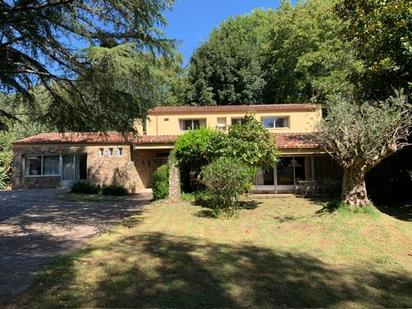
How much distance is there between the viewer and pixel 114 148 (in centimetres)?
2958

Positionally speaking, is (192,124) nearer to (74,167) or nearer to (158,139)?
(158,139)

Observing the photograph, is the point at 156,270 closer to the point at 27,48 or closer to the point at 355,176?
the point at 27,48

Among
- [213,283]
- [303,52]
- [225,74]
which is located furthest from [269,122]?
[213,283]

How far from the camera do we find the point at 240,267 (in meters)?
8.01

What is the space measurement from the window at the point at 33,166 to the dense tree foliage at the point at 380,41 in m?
21.8

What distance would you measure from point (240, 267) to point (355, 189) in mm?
7037

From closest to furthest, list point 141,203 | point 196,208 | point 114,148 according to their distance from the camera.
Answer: point 196,208 → point 141,203 → point 114,148

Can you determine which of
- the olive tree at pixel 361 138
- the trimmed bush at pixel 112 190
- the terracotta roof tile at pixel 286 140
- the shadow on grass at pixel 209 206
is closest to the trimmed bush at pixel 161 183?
the shadow on grass at pixel 209 206

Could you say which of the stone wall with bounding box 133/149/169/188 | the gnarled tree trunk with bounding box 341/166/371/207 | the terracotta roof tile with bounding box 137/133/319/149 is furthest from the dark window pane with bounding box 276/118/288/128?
the gnarled tree trunk with bounding box 341/166/371/207

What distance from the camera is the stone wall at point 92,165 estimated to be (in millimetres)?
29188

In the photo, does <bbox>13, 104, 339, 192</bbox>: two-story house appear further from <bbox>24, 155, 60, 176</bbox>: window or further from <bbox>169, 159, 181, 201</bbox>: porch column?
<bbox>169, 159, 181, 201</bbox>: porch column

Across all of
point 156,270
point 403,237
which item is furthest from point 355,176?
point 156,270

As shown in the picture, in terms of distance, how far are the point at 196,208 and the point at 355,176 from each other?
676cm

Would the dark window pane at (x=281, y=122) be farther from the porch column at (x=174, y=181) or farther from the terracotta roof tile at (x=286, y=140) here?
the porch column at (x=174, y=181)
